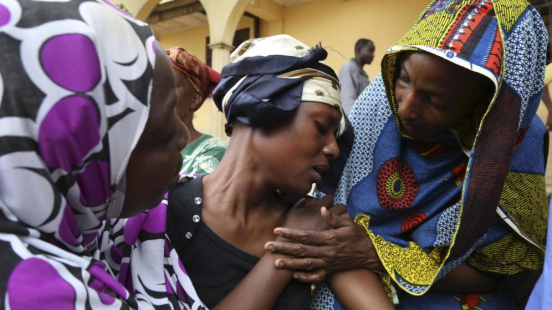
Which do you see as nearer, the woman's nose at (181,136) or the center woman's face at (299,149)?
the woman's nose at (181,136)

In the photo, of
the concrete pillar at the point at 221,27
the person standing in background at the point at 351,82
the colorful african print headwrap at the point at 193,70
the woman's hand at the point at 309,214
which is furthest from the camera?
the concrete pillar at the point at 221,27

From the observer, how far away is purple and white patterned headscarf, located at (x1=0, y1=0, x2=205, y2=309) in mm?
842

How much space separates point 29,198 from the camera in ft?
2.89

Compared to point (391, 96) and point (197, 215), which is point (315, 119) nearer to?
point (391, 96)

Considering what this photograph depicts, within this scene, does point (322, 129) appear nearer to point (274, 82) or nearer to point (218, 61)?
point (274, 82)

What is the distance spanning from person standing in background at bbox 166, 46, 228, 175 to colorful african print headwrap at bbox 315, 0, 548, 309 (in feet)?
3.36

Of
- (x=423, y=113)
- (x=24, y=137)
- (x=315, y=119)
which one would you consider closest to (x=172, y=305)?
(x=24, y=137)

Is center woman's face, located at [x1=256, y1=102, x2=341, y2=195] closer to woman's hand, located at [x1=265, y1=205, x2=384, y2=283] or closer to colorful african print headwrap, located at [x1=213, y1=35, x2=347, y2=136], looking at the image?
colorful african print headwrap, located at [x1=213, y1=35, x2=347, y2=136]

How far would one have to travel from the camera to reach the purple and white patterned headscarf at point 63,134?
33.2 inches

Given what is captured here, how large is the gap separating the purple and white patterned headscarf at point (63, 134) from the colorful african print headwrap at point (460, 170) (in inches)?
41.6

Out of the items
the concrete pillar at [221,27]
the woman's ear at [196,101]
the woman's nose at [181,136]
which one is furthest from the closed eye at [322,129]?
the concrete pillar at [221,27]

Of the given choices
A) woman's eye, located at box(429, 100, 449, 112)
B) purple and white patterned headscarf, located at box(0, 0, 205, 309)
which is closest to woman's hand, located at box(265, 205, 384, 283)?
woman's eye, located at box(429, 100, 449, 112)

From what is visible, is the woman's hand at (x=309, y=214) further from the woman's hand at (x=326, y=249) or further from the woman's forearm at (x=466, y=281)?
the woman's forearm at (x=466, y=281)

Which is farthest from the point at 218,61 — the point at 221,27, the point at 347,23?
the point at 347,23
